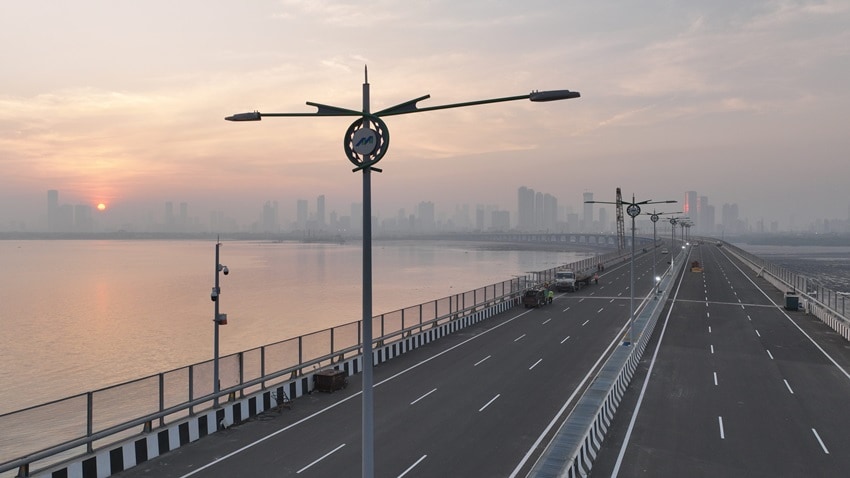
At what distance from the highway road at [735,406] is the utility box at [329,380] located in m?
12.0

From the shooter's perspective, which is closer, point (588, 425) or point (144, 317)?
point (588, 425)

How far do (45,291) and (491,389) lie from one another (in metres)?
105

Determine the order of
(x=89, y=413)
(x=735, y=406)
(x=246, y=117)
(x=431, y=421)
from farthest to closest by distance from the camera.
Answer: (x=735, y=406)
(x=431, y=421)
(x=89, y=413)
(x=246, y=117)

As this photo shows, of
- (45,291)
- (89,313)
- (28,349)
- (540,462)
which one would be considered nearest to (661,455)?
(540,462)

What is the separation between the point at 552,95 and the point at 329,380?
64.0ft

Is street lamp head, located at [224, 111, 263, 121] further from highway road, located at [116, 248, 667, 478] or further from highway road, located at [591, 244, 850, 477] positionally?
highway road, located at [591, 244, 850, 477]

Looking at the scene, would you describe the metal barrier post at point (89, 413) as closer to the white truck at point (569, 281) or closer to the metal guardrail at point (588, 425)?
the metal guardrail at point (588, 425)

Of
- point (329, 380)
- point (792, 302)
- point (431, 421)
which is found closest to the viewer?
point (431, 421)

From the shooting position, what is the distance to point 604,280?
8362 centimetres

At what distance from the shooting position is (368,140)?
1038 cm

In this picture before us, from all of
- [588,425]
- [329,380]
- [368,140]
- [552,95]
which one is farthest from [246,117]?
[329,380]

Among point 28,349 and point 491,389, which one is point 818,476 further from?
point 28,349

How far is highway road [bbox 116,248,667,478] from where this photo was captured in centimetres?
1745

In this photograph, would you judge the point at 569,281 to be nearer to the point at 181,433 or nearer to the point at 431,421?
the point at 431,421
